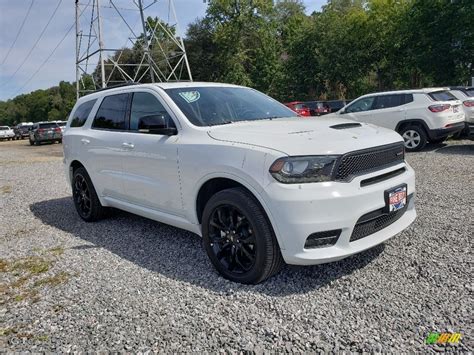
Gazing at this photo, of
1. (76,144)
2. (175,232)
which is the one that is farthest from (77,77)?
(175,232)

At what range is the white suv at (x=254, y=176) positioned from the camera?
2.99 metres

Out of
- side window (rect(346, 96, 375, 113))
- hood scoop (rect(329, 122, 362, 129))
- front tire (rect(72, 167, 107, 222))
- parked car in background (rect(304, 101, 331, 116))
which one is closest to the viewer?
hood scoop (rect(329, 122, 362, 129))

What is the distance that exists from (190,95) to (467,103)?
Result: 9.18 metres

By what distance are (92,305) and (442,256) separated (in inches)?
125

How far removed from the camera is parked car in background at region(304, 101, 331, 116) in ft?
69.2

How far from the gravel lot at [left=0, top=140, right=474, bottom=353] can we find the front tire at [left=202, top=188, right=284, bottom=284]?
0.16m

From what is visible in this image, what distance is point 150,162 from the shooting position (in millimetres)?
4195

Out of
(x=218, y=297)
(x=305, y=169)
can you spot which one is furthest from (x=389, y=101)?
(x=218, y=297)

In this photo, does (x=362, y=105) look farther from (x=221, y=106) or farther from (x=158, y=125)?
(x=158, y=125)

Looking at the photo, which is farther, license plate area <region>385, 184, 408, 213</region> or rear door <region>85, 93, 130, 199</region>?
rear door <region>85, 93, 130, 199</region>

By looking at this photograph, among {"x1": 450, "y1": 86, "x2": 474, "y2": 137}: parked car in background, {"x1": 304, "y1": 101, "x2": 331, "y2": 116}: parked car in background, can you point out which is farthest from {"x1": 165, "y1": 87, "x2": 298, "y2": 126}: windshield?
{"x1": 304, "y1": 101, "x2": 331, "y2": 116}: parked car in background

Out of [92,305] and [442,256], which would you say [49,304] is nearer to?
[92,305]

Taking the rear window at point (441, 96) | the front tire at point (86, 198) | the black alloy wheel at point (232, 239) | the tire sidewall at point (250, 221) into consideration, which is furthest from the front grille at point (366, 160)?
the rear window at point (441, 96)

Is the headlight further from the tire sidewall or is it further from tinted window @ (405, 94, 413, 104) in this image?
tinted window @ (405, 94, 413, 104)
